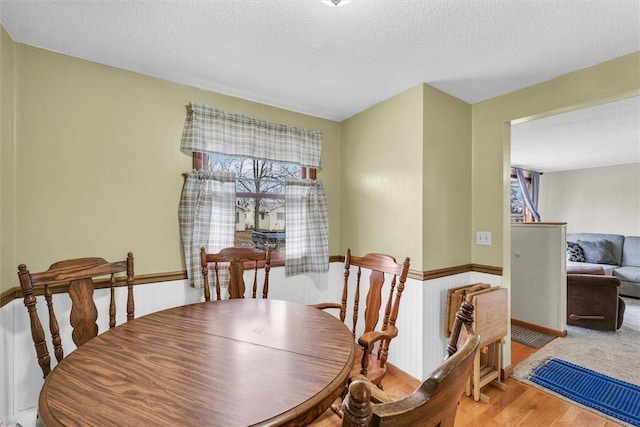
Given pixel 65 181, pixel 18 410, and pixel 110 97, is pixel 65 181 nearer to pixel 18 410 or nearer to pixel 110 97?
pixel 110 97

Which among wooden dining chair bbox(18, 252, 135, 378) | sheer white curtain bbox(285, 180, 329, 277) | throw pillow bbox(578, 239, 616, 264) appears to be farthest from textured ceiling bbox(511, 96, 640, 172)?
wooden dining chair bbox(18, 252, 135, 378)

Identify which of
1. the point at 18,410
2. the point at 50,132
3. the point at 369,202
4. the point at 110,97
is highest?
the point at 110,97

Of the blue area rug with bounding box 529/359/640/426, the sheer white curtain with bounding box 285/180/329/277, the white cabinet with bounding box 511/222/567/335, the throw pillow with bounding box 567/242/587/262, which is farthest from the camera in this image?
the throw pillow with bounding box 567/242/587/262

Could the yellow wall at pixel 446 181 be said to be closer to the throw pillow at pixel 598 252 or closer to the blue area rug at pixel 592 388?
the blue area rug at pixel 592 388

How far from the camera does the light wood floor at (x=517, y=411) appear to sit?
1900 mm

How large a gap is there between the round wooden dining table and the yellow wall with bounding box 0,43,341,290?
0.85 meters

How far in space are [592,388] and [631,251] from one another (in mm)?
4452

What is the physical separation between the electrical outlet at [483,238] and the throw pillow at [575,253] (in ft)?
14.4

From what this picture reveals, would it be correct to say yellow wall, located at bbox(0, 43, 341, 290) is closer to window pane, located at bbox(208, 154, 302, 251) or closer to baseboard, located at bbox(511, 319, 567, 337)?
window pane, located at bbox(208, 154, 302, 251)

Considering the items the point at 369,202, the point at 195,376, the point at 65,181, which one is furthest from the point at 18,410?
the point at 369,202

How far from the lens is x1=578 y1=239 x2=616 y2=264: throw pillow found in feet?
17.0

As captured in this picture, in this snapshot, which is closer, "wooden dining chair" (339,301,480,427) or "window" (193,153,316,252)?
"wooden dining chair" (339,301,480,427)

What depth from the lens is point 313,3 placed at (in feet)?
4.68

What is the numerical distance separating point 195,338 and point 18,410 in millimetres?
1432
